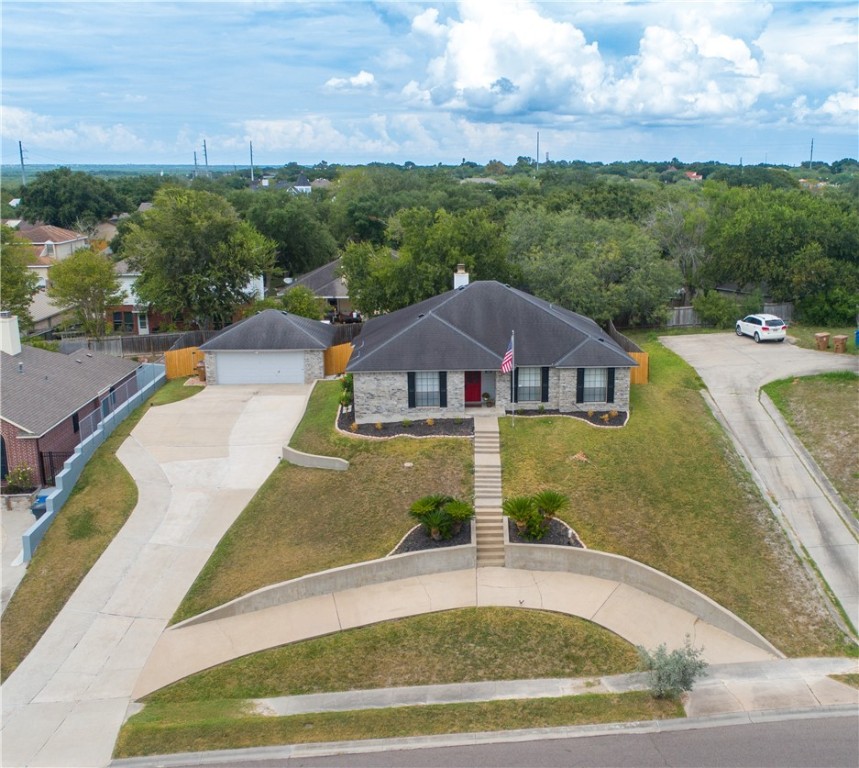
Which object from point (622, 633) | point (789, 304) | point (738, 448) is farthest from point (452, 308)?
point (789, 304)

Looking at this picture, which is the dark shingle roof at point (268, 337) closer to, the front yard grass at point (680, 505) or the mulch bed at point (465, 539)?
the front yard grass at point (680, 505)

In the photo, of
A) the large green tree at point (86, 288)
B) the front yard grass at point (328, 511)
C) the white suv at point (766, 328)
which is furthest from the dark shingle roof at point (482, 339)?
the large green tree at point (86, 288)

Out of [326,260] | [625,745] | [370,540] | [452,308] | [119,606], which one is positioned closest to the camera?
[625,745]

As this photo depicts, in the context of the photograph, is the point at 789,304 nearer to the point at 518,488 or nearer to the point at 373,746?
the point at 518,488

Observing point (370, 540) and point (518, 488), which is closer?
point (370, 540)

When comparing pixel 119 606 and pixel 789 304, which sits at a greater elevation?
pixel 789 304

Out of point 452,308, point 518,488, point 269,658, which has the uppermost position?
point 452,308
